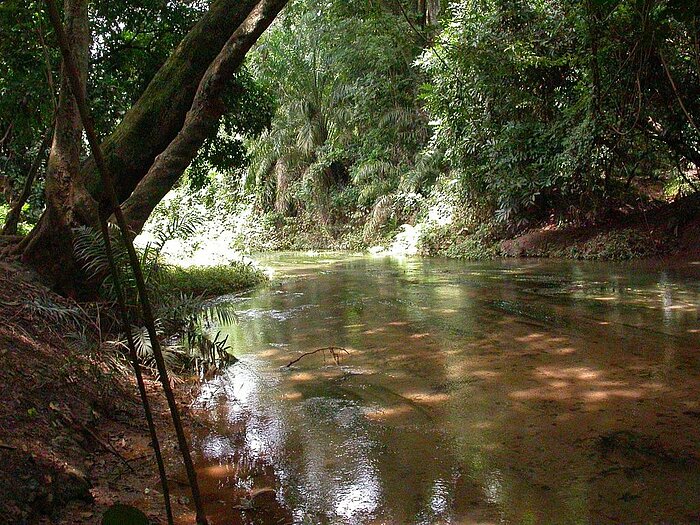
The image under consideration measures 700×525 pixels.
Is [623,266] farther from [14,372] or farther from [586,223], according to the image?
[14,372]

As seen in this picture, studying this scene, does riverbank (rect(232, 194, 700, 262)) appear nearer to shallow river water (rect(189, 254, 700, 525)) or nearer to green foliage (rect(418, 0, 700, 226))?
green foliage (rect(418, 0, 700, 226))

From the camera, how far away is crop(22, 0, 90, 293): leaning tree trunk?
4902mm

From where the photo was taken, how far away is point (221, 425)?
3576mm

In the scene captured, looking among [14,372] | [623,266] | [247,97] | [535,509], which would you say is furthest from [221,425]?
[623,266]

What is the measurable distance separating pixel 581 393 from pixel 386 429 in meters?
1.30

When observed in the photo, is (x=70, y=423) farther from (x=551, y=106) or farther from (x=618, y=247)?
(x=551, y=106)

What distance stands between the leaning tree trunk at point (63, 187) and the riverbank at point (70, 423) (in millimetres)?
495

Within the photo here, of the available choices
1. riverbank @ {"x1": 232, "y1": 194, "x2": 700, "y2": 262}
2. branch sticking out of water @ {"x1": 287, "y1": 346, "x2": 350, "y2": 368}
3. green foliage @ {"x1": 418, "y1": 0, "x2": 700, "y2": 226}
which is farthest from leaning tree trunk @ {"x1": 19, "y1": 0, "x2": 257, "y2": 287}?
riverbank @ {"x1": 232, "y1": 194, "x2": 700, "y2": 262}

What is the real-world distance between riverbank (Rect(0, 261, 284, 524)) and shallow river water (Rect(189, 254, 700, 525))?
27 cm

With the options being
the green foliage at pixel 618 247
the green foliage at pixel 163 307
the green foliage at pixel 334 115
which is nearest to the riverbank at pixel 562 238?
the green foliage at pixel 618 247

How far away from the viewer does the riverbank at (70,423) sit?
2.28m

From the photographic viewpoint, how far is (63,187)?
492cm

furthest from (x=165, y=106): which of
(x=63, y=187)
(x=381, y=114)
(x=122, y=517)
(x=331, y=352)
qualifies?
(x=381, y=114)

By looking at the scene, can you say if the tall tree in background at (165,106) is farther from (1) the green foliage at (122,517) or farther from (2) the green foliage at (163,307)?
(1) the green foliage at (122,517)
